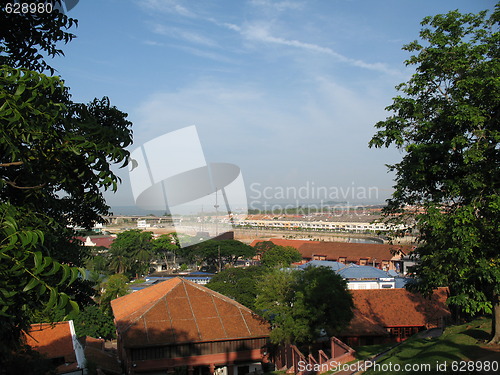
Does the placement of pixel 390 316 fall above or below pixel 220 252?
below

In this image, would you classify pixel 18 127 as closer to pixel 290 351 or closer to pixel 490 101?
pixel 490 101

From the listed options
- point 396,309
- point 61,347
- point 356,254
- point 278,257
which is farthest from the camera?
point 356,254

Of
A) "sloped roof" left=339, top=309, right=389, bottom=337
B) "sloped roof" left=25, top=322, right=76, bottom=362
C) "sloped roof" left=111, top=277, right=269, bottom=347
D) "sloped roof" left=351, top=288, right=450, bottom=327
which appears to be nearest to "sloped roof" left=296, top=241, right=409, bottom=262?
"sloped roof" left=351, top=288, right=450, bottom=327

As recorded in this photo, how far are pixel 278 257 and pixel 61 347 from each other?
28.3 m

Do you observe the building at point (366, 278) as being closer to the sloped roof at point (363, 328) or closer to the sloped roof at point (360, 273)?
the sloped roof at point (360, 273)

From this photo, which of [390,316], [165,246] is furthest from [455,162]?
[165,246]

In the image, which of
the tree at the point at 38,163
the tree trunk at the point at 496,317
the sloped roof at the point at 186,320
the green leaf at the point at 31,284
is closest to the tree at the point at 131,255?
the sloped roof at the point at 186,320

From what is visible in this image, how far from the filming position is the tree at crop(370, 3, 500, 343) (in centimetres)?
787

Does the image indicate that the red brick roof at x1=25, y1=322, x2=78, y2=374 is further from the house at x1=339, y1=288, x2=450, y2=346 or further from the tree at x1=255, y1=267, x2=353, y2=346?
the house at x1=339, y1=288, x2=450, y2=346

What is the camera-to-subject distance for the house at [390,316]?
62.9ft

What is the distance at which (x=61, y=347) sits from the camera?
51.3ft

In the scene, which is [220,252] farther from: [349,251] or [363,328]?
[363,328]

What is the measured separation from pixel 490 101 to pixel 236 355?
13.1 meters

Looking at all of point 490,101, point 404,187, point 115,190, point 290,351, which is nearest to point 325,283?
point 290,351
